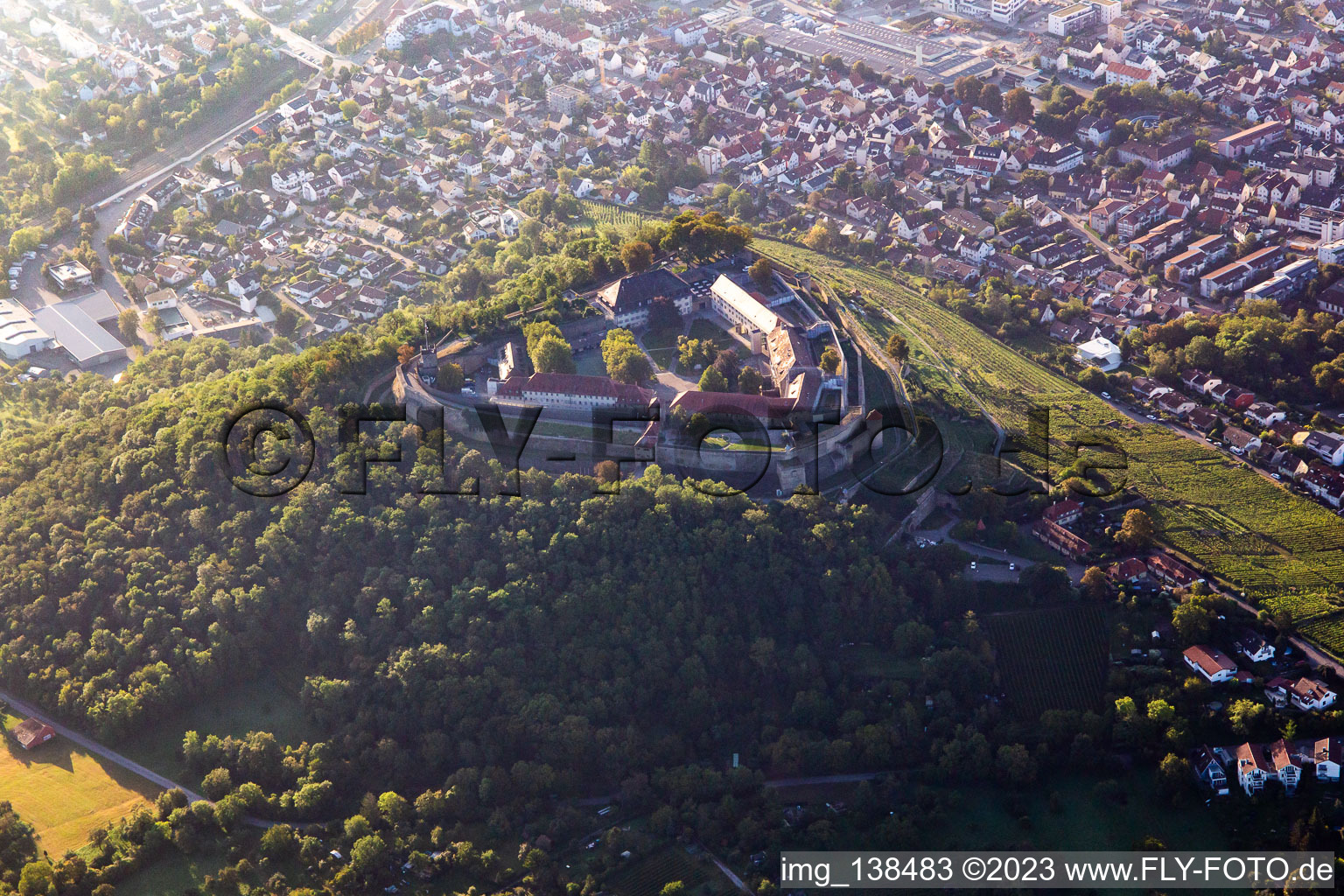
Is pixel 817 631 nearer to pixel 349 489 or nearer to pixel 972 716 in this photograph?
pixel 972 716

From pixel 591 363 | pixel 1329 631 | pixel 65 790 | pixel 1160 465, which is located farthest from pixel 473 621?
pixel 1329 631

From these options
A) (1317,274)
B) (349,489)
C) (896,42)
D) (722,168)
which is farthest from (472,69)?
(1317,274)

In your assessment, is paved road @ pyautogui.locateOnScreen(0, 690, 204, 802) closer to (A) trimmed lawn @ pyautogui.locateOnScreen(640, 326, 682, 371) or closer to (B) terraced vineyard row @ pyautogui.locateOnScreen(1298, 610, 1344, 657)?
(A) trimmed lawn @ pyautogui.locateOnScreen(640, 326, 682, 371)

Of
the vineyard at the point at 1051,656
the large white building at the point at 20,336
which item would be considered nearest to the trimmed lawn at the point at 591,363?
the vineyard at the point at 1051,656

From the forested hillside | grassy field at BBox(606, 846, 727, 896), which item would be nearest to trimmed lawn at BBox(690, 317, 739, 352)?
the forested hillside

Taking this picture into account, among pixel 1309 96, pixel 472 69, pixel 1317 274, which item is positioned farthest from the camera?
pixel 472 69

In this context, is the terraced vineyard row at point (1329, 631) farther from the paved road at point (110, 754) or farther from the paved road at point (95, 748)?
the paved road at point (95, 748)
